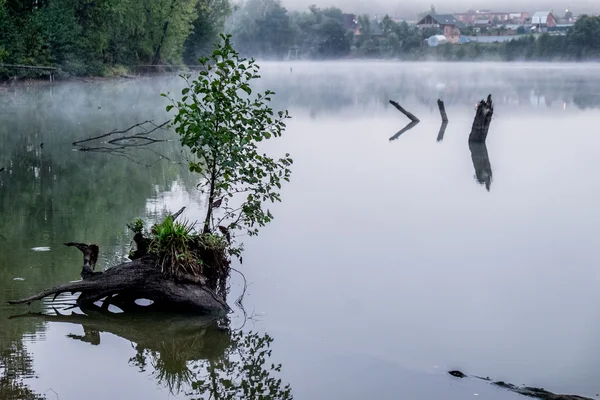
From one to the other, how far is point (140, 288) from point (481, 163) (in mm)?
18291

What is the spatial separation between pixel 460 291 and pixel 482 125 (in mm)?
20246

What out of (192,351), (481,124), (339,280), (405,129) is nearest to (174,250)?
(192,351)

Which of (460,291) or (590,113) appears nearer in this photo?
(460,291)

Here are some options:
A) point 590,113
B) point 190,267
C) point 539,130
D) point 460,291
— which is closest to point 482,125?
point 539,130

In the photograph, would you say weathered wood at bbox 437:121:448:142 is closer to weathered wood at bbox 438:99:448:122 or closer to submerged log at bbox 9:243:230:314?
weathered wood at bbox 438:99:448:122

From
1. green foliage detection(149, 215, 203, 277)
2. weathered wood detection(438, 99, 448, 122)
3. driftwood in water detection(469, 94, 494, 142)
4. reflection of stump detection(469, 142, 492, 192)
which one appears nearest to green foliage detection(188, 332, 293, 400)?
green foliage detection(149, 215, 203, 277)

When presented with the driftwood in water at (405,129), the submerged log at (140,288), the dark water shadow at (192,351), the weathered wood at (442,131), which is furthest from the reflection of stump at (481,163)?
the dark water shadow at (192,351)

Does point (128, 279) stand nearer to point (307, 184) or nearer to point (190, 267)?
point (190, 267)

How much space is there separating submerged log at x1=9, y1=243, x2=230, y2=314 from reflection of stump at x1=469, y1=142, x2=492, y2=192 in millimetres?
12619

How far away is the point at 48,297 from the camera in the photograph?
1044 centimetres

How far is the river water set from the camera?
28.8ft

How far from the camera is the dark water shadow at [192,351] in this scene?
27.8 feet

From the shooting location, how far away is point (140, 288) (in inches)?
394

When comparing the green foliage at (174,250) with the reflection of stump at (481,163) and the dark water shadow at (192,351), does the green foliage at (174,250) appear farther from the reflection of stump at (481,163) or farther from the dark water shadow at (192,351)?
the reflection of stump at (481,163)
